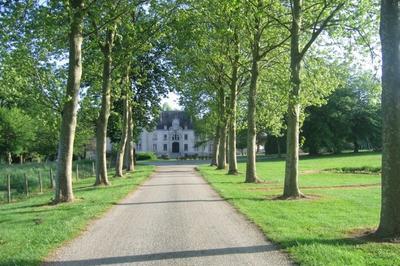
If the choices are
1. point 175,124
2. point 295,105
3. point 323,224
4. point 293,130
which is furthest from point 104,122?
point 175,124

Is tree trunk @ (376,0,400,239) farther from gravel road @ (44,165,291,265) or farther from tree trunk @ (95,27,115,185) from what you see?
tree trunk @ (95,27,115,185)

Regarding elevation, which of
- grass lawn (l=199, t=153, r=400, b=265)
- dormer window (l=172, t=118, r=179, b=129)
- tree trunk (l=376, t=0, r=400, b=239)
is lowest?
grass lawn (l=199, t=153, r=400, b=265)

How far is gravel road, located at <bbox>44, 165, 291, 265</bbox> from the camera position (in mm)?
8359

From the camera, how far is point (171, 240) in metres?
10.0

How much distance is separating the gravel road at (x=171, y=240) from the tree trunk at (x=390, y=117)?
234cm

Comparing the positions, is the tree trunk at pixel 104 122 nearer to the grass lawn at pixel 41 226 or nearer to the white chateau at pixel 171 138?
the grass lawn at pixel 41 226

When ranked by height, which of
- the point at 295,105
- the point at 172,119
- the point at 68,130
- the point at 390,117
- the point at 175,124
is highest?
the point at 172,119

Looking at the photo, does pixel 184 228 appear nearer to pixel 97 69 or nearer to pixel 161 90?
pixel 97 69

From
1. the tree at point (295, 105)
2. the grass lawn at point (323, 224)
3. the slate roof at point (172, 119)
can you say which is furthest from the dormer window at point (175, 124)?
the tree at point (295, 105)

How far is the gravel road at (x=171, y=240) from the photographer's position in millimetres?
8359

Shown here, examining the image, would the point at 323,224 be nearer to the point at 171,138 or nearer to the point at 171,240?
the point at 171,240

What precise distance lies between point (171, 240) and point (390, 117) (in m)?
4.80

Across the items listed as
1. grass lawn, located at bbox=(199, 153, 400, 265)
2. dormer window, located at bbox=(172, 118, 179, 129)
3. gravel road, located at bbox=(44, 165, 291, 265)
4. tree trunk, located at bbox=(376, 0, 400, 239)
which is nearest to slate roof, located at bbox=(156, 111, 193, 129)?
dormer window, located at bbox=(172, 118, 179, 129)

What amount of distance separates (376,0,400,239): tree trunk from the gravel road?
7.69ft
